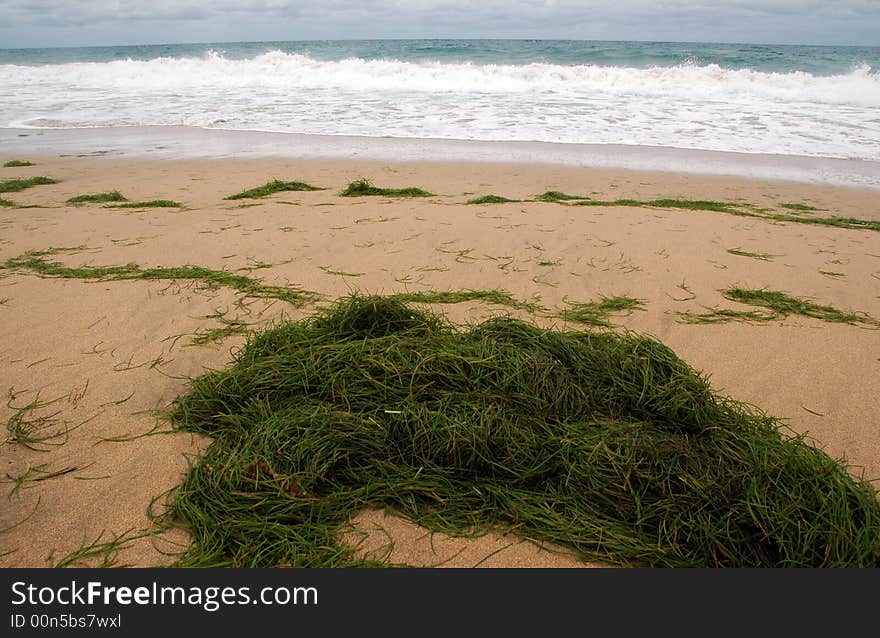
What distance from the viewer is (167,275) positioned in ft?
12.5

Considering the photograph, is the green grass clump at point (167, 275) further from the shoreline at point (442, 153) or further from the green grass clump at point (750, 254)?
the shoreline at point (442, 153)

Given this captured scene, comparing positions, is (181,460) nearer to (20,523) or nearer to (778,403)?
(20,523)

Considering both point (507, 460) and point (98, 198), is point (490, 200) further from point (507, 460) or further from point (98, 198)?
point (507, 460)

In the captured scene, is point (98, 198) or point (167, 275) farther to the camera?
point (98, 198)

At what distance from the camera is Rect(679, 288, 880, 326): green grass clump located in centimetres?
334

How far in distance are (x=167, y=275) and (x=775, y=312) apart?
12.4 ft

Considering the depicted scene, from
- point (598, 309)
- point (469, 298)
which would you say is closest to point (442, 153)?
point (469, 298)

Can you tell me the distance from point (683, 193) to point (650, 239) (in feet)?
7.71

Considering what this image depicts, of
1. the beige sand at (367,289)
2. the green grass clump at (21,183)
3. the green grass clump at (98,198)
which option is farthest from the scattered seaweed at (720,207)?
the green grass clump at (21,183)

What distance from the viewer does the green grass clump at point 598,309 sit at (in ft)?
10.8

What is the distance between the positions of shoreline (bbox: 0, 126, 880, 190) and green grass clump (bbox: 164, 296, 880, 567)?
21.9ft

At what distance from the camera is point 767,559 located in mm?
1600

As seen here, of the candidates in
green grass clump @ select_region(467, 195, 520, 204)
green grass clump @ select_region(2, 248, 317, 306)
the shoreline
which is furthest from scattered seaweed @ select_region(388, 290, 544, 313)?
the shoreline

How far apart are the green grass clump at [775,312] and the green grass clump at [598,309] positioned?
0.98 ft
